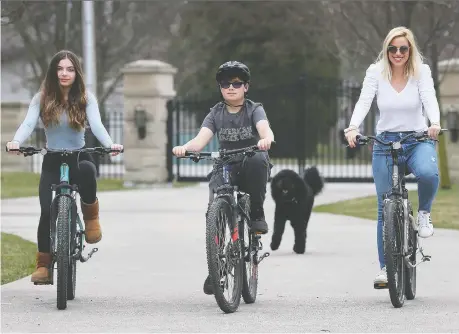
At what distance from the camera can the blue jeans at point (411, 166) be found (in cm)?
927

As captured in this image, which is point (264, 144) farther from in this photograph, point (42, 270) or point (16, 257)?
point (16, 257)

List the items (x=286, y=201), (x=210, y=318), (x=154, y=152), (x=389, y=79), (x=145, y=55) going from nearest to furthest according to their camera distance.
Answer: (x=210, y=318), (x=389, y=79), (x=286, y=201), (x=154, y=152), (x=145, y=55)

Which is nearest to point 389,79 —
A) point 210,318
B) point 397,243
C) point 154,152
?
point 397,243

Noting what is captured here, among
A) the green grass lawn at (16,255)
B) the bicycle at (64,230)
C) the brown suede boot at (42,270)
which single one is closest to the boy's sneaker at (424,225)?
the bicycle at (64,230)

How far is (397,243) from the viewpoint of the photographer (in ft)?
30.0

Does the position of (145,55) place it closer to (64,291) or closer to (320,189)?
(320,189)

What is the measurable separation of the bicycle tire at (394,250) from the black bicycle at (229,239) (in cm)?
93

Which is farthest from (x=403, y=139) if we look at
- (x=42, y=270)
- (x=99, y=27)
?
(x=99, y=27)

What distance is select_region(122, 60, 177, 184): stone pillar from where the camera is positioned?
88.7 ft

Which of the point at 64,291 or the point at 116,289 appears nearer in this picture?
the point at 64,291

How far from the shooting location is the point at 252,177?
9.32 meters

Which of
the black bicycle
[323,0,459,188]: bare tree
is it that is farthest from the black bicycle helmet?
[323,0,459,188]: bare tree

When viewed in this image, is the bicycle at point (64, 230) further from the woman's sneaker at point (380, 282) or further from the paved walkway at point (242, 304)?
the woman's sneaker at point (380, 282)

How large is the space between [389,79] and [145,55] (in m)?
40.2
